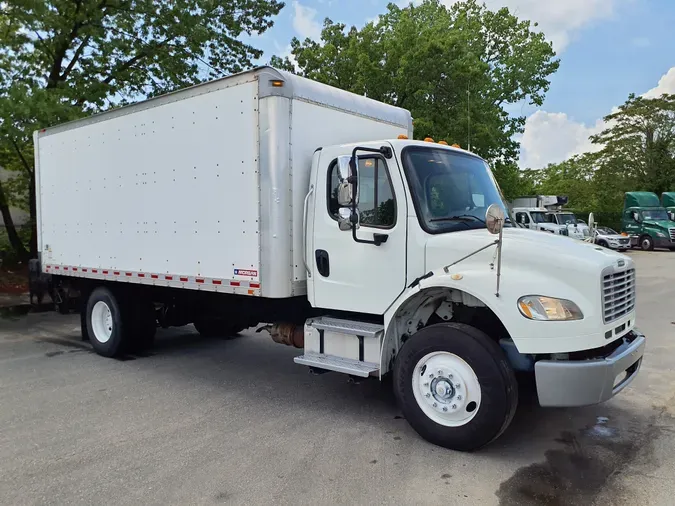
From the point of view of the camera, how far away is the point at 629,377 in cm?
455

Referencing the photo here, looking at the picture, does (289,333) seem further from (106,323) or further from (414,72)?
(414,72)

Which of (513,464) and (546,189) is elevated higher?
(546,189)

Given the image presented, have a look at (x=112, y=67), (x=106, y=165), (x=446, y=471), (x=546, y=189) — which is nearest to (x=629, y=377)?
(x=446, y=471)

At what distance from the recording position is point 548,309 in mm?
4059

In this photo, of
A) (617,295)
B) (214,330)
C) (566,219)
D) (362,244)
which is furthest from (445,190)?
(566,219)

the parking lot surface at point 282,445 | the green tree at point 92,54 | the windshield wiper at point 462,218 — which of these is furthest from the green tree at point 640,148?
the windshield wiper at point 462,218

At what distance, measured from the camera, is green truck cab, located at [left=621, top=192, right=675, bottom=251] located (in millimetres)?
30156

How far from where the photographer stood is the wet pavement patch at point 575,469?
3748mm

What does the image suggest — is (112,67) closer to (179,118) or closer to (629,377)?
(179,118)

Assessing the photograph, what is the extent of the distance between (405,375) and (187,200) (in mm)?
3277

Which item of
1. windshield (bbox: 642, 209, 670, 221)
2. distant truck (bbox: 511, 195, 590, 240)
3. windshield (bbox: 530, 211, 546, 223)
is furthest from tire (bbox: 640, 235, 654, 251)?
windshield (bbox: 530, 211, 546, 223)

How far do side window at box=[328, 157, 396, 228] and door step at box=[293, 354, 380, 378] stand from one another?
132 cm

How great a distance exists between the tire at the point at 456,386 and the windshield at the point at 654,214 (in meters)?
31.8

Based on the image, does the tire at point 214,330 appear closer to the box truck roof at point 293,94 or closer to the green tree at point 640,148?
the box truck roof at point 293,94
